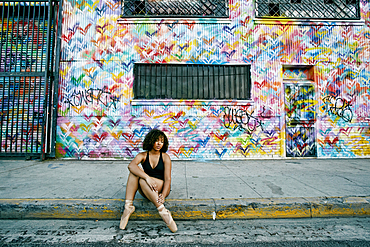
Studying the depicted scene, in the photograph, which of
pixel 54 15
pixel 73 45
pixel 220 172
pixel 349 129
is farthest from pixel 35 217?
A: pixel 349 129

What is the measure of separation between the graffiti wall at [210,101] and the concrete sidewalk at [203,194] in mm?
1547

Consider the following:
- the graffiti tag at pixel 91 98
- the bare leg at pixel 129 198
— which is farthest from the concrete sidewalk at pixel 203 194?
the graffiti tag at pixel 91 98

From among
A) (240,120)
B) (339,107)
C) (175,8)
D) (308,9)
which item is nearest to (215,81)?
(240,120)

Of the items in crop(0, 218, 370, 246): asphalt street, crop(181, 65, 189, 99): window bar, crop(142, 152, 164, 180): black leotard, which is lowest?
crop(0, 218, 370, 246): asphalt street

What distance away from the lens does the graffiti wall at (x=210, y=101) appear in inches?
248

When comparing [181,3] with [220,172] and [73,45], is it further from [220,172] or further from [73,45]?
[220,172]

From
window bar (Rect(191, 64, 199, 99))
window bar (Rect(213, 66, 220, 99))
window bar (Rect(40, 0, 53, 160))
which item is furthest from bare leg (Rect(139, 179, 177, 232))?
window bar (Rect(40, 0, 53, 160))

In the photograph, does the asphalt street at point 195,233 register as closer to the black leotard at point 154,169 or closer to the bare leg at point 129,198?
the bare leg at point 129,198

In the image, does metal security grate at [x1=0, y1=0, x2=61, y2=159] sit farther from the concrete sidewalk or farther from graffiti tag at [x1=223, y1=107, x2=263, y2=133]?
graffiti tag at [x1=223, y1=107, x2=263, y2=133]

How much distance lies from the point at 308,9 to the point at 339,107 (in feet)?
11.8

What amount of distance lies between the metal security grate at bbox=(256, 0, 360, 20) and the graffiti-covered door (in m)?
2.52

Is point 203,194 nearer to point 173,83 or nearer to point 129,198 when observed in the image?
point 129,198

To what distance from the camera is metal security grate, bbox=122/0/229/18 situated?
6633 millimetres

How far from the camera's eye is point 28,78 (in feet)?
21.0
